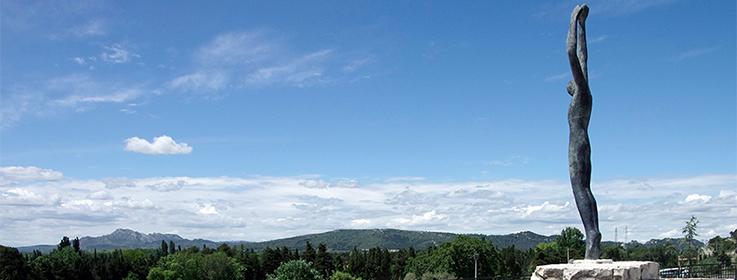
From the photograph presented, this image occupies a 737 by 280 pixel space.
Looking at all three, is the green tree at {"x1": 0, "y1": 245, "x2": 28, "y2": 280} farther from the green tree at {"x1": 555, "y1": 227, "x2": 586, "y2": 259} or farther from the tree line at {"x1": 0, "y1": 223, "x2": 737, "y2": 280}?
the green tree at {"x1": 555, "y1": 227, "x2": 586, "y2": 259}

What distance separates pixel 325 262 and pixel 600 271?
77.7m

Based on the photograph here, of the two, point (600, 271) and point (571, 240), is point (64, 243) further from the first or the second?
point (600, 271)

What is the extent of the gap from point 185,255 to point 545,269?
77075 millimetres

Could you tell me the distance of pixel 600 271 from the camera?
10.0 meters

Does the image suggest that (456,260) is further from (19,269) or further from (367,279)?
(19,269)

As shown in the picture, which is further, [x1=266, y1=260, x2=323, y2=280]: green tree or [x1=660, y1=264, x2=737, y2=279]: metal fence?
[x1=266, y1=260, x2=323, y2=280]: green tree

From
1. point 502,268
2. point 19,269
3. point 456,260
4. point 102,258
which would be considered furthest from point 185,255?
point 502,268

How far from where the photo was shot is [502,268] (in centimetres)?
8531

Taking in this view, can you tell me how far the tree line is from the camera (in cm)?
7444

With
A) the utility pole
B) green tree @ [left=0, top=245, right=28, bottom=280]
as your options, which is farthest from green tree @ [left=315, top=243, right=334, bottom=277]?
green tree @ [left=0, top=245, right=28, bottom=280]

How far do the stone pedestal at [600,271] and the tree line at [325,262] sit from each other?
2249 inches

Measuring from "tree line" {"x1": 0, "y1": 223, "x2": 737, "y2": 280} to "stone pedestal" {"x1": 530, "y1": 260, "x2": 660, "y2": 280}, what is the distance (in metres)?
57.1

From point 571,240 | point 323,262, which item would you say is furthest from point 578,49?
point 571,240

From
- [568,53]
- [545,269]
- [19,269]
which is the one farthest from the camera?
[19,269]
